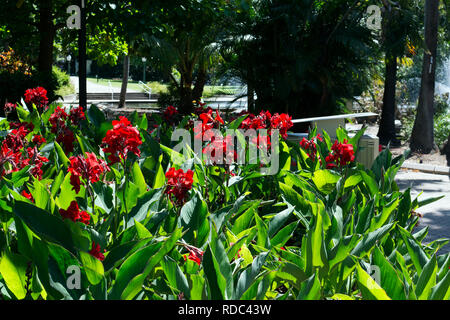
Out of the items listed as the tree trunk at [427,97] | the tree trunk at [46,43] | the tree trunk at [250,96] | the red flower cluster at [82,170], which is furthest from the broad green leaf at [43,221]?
the tree trunk at [250,96]

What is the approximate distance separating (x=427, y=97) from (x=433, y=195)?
17.7ft

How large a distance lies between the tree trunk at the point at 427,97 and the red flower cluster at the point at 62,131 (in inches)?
427

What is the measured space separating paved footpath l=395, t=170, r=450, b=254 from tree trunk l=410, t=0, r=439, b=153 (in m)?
1.92

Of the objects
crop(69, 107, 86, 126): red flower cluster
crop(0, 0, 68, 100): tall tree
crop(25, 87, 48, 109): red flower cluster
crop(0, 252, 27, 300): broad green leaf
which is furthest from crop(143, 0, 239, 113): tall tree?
crop(0, 252, 27, 300): broad green leaf

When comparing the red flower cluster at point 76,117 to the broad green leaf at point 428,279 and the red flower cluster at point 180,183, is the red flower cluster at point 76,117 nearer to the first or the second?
the red flower cluster at point 180,183

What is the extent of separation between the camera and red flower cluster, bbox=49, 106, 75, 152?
434cm

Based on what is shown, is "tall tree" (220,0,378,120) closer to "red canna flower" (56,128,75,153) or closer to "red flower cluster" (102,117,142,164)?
"red canna flower" (56,128,75,153)

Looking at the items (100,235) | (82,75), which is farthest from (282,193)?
(82,75)

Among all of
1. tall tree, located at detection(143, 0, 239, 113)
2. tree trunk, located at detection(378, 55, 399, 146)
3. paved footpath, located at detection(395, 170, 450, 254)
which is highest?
tall tree, located at detection(143, 0, 239, 113)

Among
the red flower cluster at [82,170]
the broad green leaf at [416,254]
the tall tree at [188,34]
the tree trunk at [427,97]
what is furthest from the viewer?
the tree trunk at [427,97]

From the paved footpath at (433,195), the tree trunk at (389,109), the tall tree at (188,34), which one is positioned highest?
the tall tree at (188,34)

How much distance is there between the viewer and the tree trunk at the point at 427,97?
47.3 feet

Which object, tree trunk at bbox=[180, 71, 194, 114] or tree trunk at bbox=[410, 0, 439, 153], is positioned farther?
tree trunk at bbox=[180, 71, 194, 114]
